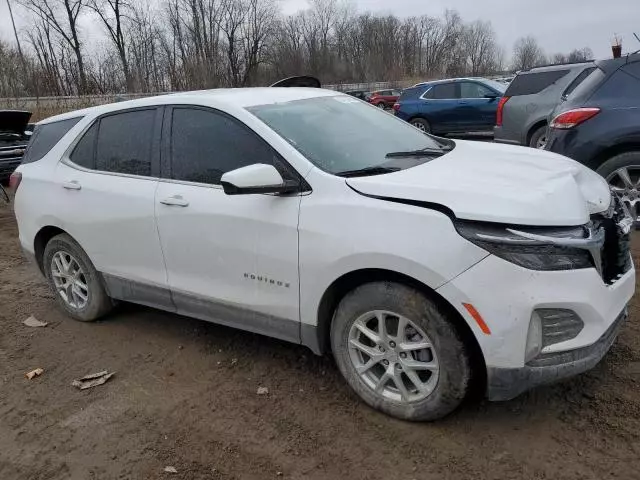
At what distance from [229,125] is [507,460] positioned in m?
2.35

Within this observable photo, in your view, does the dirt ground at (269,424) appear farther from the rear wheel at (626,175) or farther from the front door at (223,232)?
the rear wheel at (626,175)

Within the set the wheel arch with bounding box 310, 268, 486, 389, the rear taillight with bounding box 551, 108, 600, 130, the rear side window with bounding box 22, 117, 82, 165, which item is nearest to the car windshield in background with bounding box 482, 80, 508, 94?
the rear taillight with bounding box 551, 108, 600, 130

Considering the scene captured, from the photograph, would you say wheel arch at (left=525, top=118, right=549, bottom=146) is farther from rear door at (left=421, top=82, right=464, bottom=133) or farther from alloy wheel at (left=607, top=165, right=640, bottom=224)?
rear door at (left=421, top=82, right=464, bottom=133)

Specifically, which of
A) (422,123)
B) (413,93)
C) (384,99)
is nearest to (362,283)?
(422,123)

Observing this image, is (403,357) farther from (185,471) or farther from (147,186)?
(147,186)

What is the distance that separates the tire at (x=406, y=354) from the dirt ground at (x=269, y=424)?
0.12 metres

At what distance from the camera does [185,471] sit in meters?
2.77

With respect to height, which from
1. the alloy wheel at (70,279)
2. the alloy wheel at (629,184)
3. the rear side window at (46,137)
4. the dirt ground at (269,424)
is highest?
the rear side window at (46,137)

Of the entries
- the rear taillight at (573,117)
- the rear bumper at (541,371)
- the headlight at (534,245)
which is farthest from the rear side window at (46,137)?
the rear taillight at (573,117)

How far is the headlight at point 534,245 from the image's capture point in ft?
8.27

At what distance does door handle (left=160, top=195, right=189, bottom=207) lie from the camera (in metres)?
3.52

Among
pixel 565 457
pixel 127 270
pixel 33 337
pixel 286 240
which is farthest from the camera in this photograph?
pixel 33 337

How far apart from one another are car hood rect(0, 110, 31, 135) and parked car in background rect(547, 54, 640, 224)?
8.72 m

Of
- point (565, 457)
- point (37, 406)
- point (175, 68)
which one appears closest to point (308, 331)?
point (565, 457)
